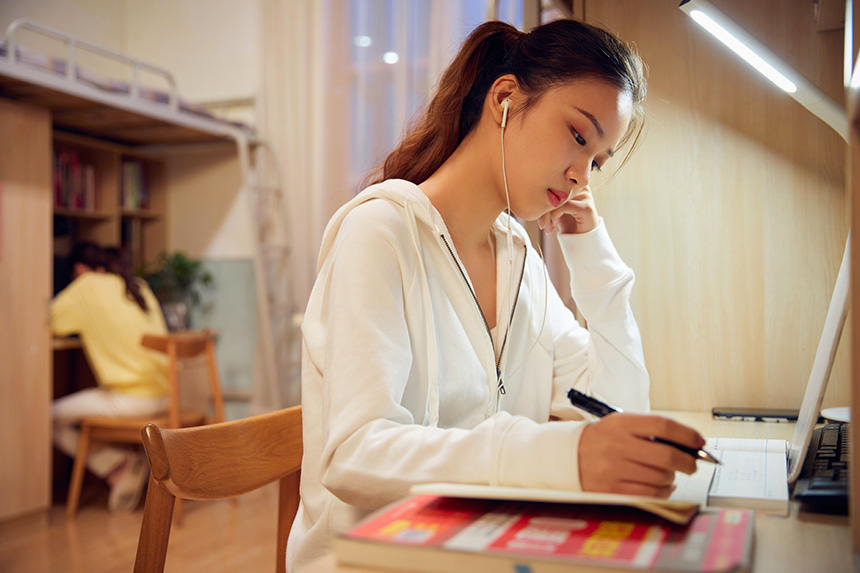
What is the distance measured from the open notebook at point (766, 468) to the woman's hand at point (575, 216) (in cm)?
42

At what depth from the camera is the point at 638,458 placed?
0.55m

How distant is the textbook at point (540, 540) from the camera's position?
0.42m

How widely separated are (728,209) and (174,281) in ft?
11.0

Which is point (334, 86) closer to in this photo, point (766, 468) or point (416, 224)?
point (416, 224)

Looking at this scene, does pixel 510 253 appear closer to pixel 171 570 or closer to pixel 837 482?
pixel 837 482

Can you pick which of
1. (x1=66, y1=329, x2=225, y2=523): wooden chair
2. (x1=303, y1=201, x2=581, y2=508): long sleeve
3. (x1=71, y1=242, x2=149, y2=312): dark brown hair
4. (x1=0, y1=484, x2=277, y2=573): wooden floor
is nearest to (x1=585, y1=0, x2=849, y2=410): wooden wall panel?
(x1=303, y1=201, x2=581, y2=508): long sleeve

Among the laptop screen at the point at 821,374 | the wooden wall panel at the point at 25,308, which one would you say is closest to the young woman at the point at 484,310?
the laptop screen at the point at 821,374

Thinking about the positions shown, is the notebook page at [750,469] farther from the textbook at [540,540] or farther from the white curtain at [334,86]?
the white curtain at [334,86]

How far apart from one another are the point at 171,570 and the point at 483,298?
184 centimetres

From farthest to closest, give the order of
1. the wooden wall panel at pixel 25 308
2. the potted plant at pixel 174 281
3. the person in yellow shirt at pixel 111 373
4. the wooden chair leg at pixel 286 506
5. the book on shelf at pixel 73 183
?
1. the potted plant at pixel 174 281
2. the book on shelf at pixel 73 183
3. the person in yellow shirt at pixel 111 373
4. the wooden wall panel at pixel 25 308
5. the wooden chair leg at pixel 286 506

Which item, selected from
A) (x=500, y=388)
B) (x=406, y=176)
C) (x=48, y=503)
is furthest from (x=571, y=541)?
(x=48, y=503)

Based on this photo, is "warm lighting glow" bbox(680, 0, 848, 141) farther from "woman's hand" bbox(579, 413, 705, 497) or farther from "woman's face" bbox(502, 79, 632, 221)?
"woman's hand" bbox(579, 413, 705, 497)

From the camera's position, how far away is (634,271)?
4.16 feet

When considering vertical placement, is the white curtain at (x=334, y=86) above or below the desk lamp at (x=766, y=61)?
above
